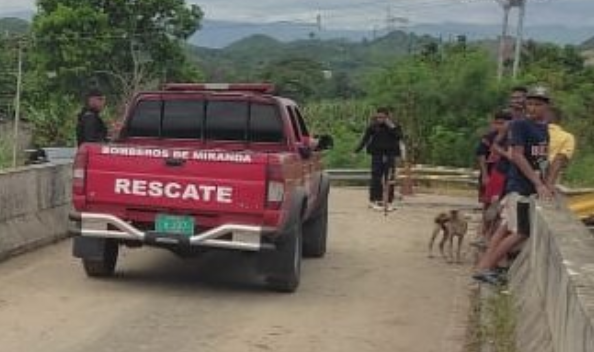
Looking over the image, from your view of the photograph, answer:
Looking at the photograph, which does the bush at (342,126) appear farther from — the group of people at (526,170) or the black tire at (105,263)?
the group of people at (526,170)

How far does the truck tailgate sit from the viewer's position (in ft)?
30.5

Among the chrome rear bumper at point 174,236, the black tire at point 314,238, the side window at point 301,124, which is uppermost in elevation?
the side window at point 301,124

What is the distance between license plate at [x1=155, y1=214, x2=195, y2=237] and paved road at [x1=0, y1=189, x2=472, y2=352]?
0.58 metres

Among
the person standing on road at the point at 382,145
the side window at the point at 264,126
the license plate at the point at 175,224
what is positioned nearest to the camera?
the license plate at the point at 175,224

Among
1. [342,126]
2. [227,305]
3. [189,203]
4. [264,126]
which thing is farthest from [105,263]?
[342,126]

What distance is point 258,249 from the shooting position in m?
9.34

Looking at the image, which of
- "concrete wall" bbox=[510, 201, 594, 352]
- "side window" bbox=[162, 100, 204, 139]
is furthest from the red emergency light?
"concrete wall" bbox=[510, 201, 594, 352]

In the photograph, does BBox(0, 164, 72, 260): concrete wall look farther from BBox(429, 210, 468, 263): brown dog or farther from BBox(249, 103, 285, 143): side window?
BBox(429, 210, 468, 263): brown dog

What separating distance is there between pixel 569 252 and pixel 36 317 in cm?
417

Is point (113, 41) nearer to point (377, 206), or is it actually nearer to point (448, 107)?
point (448, 107)

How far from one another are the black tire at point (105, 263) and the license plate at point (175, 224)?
29.7 inches

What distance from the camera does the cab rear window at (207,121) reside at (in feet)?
35.4

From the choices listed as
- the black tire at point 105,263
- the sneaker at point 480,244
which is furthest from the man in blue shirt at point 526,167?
the black tire at point 105,263

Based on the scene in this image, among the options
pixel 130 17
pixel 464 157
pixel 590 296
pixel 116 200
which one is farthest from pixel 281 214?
pixel 130 17
